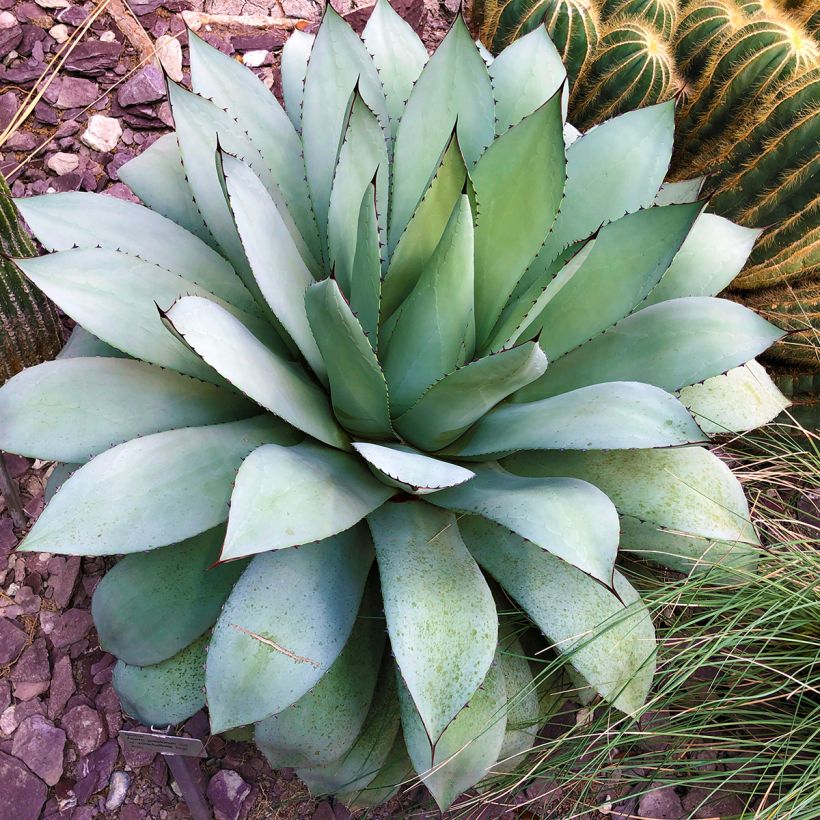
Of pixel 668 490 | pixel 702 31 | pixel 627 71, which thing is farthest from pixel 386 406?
pixel 702 31

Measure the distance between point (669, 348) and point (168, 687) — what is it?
0.86 metres

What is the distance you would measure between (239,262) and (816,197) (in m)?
1.34

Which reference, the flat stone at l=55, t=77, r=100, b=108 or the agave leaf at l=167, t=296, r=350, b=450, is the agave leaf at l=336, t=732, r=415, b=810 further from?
the flat stone at l=55, t=77, r=100, b=108

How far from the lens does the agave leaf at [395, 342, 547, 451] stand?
0.92 metres

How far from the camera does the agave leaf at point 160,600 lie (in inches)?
43.2

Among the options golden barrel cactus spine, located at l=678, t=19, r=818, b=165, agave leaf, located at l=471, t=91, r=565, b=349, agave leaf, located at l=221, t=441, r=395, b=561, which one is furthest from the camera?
golden barrel cactus spine, located at l=678, t=19, r=818, b=165

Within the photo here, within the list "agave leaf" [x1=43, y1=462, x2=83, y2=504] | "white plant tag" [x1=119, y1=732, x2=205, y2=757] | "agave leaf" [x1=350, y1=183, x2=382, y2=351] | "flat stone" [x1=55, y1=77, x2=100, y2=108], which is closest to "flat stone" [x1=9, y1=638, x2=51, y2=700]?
"white plant tag" [x1=119, y1=732, x2=205, y2=757]

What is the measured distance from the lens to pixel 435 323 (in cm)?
104

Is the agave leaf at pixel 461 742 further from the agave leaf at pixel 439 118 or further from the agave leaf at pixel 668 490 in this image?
the agave leaf at pixel 439 118

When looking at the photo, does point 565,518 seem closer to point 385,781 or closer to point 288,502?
point 288,502

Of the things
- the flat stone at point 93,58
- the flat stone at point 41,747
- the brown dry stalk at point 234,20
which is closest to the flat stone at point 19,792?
the flat stone at point 41,747

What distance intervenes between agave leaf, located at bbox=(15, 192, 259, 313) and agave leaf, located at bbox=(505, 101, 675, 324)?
1.44 feet

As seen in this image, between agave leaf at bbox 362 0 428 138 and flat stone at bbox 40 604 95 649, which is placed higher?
agave leaf at bbox 362 0 428 138

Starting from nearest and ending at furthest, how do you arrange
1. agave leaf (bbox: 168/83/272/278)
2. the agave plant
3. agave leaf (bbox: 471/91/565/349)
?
1. the agave plant
2. agave leaf (bbox: 471/91/565/349)
3. agave leaf (bbox: 168/83/272/278)
